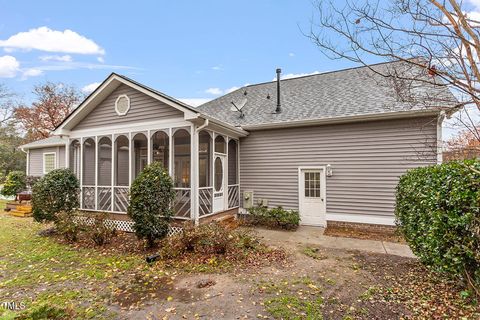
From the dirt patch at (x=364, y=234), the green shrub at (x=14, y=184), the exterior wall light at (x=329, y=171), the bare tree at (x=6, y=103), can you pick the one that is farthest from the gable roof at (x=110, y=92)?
the bare tree at (x=6, y=103)

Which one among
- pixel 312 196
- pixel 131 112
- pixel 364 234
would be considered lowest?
pixel 364 234

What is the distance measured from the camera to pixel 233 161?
1023 centimetres

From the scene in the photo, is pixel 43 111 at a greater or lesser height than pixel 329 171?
greater

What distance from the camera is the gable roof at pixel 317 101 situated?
27.0 ft

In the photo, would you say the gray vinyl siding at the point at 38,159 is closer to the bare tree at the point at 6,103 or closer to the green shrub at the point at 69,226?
the green shrub at the point at 69,226

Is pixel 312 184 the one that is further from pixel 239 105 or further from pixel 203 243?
pixel 239 105

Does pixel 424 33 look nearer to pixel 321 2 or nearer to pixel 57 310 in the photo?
pixel 321 2

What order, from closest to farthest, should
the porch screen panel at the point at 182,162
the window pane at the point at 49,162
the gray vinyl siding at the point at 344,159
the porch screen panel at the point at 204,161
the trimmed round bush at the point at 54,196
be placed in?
the trimmed round bush at the point at 54,196 < the gray vinyl siding at the point at 344,159 < the porch screen panel at the point at 204,161 < the porch screen panel at the point at 182,162 < the window pane at the point at 49,162

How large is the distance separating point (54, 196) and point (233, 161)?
627cm

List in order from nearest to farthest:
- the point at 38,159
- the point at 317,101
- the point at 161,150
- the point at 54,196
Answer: the point at 54,196
the point at 317,101
the point at 161,150
the point at 38,159

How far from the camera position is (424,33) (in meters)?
3.29

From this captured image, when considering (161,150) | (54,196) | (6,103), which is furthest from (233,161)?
(6,103)

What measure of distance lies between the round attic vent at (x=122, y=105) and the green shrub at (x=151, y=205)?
3.35m

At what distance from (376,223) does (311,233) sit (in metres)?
2.17
